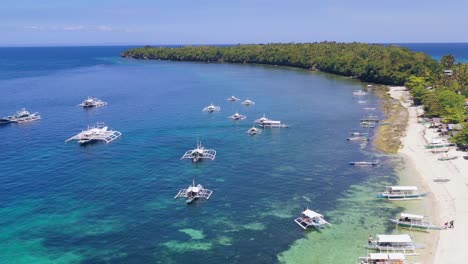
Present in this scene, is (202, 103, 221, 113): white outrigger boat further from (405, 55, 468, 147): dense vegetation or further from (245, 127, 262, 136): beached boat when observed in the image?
(405, 55, 468, 147): dense vegetation

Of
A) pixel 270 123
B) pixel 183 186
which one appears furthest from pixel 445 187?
pixel 270 123

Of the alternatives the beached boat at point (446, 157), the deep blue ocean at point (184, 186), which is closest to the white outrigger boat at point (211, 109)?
the deep blue ocean at point (184, 186)

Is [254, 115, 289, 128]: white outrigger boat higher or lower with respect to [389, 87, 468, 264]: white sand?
higher

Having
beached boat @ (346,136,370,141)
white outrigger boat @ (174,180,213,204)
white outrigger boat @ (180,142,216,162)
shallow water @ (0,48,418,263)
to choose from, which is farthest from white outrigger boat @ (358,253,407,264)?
beached boat @ (346,136,370,141)

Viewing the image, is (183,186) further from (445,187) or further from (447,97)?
(447,97)

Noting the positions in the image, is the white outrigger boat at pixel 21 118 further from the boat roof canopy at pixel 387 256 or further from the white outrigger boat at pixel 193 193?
the boat roof canopy at pixel 387 256
